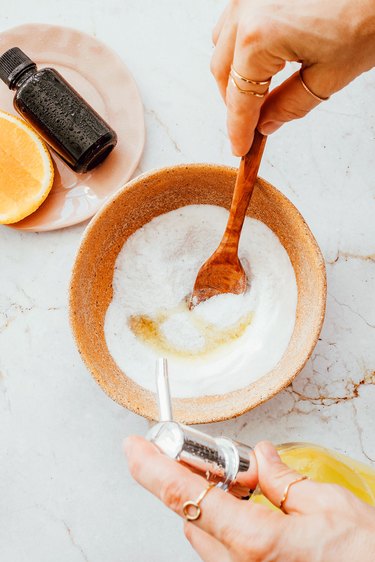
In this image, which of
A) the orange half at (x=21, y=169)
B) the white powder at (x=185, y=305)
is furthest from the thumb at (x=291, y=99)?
the orange half at (x=21, y=169)

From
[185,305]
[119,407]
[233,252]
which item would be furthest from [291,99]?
[119,407]

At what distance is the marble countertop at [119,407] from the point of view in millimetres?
934

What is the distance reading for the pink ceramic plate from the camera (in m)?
0.93

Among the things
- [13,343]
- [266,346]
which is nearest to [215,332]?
[266,346]

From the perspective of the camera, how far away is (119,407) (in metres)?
0.94

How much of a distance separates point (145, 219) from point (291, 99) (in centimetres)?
28

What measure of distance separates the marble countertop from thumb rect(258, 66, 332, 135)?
22 cm

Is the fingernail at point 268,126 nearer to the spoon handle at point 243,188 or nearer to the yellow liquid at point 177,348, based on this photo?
the spoon handle at point 243,188

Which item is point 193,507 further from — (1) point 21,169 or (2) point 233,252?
(1) point 21,169

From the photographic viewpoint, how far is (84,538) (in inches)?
36.9

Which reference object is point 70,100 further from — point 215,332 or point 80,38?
point 215,332

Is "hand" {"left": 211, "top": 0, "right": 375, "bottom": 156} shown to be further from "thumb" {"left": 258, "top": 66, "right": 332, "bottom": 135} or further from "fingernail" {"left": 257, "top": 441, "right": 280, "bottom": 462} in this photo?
"fingernail" {"left": 257, "top": 441, "right": 280, "bottom": 462}

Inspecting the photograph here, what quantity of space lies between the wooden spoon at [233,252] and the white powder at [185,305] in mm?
14

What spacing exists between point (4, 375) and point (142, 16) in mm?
555
